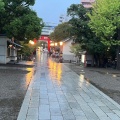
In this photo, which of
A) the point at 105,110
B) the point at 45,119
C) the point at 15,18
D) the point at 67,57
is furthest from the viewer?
the point at 67,57

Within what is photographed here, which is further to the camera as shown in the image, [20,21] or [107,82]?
[20,21]

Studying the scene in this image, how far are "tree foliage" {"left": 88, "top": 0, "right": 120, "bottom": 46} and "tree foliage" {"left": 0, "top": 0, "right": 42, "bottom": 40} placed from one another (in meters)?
7.59

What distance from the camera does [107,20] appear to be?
34.7 metres

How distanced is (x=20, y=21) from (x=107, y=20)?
10.2 meters

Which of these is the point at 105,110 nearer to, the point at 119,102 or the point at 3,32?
the point at 119,102

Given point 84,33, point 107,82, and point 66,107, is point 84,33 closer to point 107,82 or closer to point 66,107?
point 107,82

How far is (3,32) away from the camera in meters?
33.1

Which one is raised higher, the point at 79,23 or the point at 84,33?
the point at 79,23

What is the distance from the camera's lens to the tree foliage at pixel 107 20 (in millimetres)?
33938

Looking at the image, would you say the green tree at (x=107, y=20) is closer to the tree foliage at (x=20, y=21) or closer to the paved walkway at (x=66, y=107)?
the tree foliage at (x=20, y=21)

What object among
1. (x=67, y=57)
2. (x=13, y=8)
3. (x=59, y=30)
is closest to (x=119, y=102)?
(x=13, y=8)

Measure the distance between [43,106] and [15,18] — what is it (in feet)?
73.1

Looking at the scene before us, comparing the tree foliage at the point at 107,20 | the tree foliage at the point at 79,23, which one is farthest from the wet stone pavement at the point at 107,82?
the tree foliage at the point at 79,23

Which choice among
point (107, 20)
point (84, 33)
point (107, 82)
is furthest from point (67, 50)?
point (107, 82)
